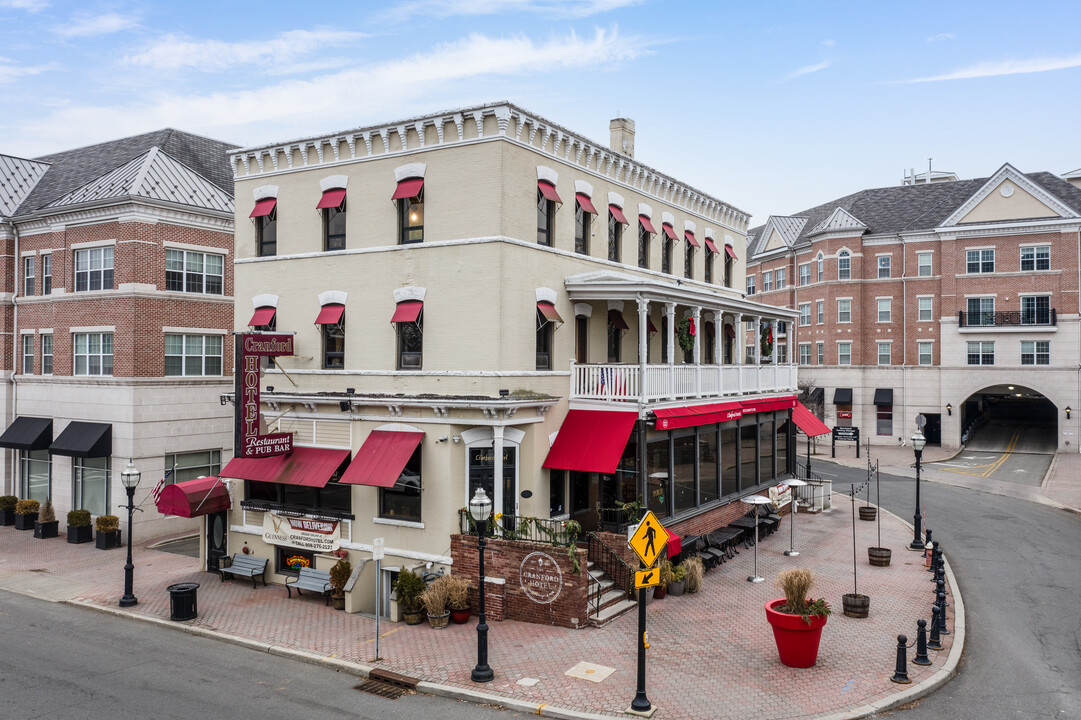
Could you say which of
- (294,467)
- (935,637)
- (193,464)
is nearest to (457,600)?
(294,467)

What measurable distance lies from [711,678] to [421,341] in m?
10.8

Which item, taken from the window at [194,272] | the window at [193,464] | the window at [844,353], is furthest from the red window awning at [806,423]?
the window at [844,353]

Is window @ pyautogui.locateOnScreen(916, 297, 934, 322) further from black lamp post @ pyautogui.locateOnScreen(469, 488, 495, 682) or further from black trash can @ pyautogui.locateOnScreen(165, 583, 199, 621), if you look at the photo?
black trash can @ pyautogui.locateOnScreen(165, 583, 199, 621)

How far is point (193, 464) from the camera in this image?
29.3 meters

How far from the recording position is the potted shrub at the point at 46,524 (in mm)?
28109

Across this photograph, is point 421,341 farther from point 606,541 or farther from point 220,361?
point 220,361

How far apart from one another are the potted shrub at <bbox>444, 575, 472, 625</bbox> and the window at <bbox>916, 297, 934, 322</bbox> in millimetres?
43879

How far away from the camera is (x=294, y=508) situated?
21734 millimetres

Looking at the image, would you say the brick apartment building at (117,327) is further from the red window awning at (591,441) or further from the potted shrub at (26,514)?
the red window awning at (591,441)

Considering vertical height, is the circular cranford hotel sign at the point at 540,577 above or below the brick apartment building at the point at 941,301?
below

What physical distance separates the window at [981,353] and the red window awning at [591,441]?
3861 cm

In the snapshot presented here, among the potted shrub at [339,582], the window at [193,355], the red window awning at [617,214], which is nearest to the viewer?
the potted shrub at [339,582]

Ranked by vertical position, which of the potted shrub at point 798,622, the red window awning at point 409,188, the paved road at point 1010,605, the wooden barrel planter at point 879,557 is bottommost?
the paved road at point 1010,605

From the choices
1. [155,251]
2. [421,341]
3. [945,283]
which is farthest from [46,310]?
[945,283]
